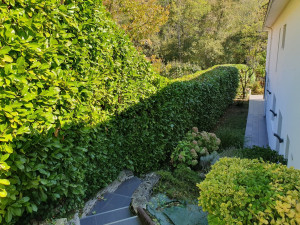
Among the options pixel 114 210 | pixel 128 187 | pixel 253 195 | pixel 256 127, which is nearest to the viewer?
pixel 253 195

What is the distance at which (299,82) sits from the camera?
4434 millimetres

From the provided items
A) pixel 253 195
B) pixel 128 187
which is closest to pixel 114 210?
pixel 128 187

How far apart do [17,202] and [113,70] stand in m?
2.99

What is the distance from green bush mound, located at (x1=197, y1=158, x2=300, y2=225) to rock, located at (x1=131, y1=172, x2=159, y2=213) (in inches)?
64.3

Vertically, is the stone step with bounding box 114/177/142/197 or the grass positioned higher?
the stone step with bounding box 114/177/142/197

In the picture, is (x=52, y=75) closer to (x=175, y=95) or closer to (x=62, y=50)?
(x=62, y=50)

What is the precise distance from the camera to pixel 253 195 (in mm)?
2646

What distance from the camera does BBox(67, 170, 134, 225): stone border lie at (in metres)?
3.72

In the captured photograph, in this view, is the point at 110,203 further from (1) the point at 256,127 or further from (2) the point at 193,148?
(1) the point at 256,127

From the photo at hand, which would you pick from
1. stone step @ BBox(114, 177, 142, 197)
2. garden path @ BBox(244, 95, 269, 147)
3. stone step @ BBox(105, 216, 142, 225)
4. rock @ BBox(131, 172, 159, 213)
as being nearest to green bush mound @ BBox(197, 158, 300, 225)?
stone step @ BBox(105, 216, 142, 225)

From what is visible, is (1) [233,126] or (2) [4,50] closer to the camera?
(2) [4,50]

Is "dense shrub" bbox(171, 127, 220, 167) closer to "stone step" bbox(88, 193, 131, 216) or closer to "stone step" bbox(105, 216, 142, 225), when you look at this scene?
"stone step" bbox(88, 193, 131, 216)

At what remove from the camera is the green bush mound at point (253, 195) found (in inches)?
96.0

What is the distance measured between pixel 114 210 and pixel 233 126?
8.66m
